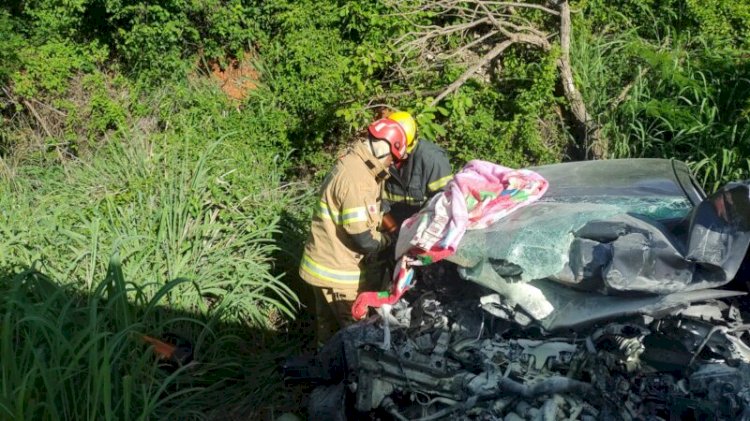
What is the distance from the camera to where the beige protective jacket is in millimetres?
4734

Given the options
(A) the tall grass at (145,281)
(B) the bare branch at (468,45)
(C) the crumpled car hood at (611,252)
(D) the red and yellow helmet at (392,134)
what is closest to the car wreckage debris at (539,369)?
(C) the crumpled car hood at (611,252)

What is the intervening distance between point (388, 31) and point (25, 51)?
153 inches

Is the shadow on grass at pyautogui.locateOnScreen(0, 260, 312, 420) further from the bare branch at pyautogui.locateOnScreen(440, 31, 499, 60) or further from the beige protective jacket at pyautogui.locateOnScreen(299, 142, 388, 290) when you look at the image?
the bare branch at pyautogui.locateOnScreen(440, 31, 499, 60)

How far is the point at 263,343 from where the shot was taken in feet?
18.3

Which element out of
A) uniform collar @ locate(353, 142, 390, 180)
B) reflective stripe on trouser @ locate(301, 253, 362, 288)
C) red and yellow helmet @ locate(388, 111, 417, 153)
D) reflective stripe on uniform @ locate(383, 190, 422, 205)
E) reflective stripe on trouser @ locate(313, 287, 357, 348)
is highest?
red and yellow helmet @ locate(388, 111, 417, 153)

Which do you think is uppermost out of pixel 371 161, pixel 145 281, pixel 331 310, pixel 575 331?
pixel 371 161

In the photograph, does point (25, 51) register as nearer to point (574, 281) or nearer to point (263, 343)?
point (263, 343)

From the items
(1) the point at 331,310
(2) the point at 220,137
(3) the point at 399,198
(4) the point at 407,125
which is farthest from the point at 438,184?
(2) the point at 220,137

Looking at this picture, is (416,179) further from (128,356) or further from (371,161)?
(128,356)

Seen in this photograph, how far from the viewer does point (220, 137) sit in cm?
695

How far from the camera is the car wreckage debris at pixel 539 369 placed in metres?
3.40

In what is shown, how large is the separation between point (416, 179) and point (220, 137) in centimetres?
226

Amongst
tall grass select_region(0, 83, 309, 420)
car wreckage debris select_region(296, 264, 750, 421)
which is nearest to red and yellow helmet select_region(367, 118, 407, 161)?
car wreckage debris select_region(296, 264, 750, 421)

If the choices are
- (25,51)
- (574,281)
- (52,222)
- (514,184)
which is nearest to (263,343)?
(52,222)
